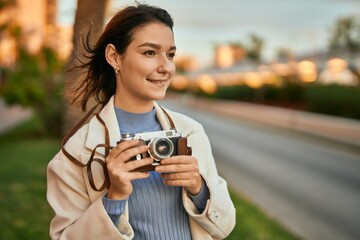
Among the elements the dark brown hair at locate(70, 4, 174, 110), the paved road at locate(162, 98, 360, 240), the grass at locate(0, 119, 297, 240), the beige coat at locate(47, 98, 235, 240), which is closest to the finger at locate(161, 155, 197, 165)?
the beige coat at locate(47, 98, 235, 240)

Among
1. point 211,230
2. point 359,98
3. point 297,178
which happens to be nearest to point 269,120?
point 359,98

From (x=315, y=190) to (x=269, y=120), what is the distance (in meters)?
14.5

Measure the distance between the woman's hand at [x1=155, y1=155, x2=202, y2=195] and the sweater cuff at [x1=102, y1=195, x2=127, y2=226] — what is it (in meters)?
0.15

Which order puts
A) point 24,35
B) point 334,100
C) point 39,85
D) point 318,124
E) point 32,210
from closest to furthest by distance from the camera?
point 32,210 → point 39,85 → point 24,35 → point 318,124 → point 334,100

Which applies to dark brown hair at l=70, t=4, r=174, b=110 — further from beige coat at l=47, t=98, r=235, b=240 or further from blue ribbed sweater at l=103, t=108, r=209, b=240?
blue ribbed sweater at l=103, t=108, r=209, b=240

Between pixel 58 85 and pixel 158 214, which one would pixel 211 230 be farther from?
pixel 58 85

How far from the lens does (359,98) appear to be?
18.9 m

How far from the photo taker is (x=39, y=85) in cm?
1427

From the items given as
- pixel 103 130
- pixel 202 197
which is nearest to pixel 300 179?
pixel 202 197

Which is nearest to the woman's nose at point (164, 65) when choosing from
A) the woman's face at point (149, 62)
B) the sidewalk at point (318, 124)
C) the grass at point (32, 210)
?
the woman's face at point (149, 62)

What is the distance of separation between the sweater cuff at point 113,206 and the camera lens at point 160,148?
0.19m

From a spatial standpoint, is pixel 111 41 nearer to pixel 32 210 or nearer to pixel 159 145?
pixel 159 145

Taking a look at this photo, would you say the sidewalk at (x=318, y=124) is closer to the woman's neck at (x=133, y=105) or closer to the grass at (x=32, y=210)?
the grass at (x=32, y=210)

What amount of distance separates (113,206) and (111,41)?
0.55 m
